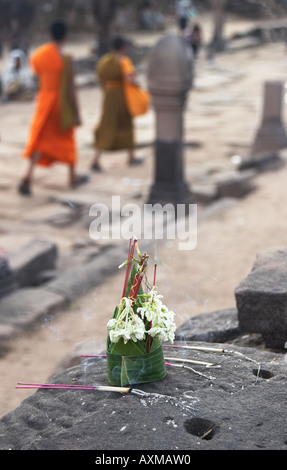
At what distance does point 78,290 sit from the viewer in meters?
4.43

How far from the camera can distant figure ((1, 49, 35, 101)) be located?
41.1 feet

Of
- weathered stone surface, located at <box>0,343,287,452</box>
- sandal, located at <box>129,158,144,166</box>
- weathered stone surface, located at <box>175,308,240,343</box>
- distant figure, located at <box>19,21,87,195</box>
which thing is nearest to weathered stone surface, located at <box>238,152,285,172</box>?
sandal, located at <box>129,158,144,166</box>

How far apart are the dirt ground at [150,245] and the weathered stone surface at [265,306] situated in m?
0.84

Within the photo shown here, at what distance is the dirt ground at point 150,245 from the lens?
12.1 ft

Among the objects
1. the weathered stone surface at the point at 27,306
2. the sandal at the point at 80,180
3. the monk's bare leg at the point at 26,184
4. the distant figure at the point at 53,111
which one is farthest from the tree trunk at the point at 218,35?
the weathered stone surface at the point at 27,306

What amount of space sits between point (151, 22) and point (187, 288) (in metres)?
24.2

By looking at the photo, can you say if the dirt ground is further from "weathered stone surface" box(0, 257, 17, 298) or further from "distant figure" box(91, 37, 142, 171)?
"weathered stone surface" box(0, 257, 17, 298)

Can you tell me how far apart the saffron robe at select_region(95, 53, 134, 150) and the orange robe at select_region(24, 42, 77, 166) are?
871 mm

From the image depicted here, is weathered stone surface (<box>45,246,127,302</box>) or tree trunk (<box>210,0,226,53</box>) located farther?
tree trunk (<box>210,0,226,53</box>)

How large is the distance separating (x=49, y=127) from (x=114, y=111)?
1.08m

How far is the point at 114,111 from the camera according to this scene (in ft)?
25.6

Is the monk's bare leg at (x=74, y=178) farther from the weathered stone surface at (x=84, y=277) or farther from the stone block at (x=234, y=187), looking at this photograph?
the weathered stone surface at (x=84, y=277)

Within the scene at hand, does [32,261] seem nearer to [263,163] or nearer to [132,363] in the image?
[132,363]

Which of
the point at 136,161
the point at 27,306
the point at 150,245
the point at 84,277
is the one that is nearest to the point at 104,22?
the point at 136,161
